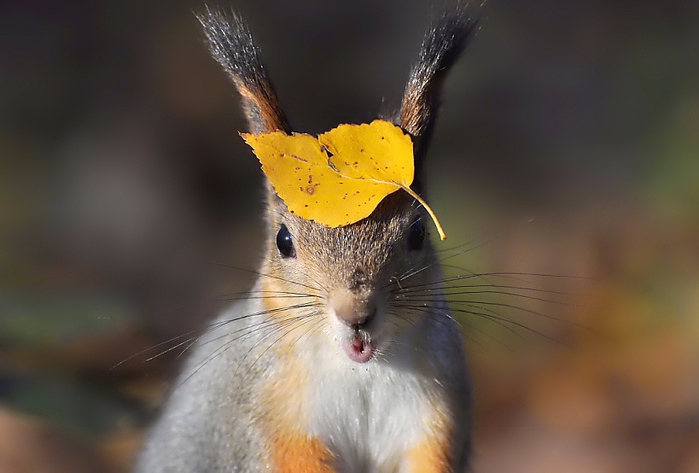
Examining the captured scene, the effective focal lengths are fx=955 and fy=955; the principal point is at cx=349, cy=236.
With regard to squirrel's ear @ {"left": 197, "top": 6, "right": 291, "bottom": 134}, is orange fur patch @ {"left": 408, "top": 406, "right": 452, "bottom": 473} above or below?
below

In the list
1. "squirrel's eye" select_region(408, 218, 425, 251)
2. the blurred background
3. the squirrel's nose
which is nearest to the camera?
the squirrel's nose

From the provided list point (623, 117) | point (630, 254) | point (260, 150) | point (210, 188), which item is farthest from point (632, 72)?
point (260, 150)

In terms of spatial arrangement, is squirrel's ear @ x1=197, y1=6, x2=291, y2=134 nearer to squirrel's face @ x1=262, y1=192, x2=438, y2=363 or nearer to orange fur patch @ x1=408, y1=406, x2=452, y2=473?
squirrel's face @ x1=262, y1=192, x2=438, y2=363

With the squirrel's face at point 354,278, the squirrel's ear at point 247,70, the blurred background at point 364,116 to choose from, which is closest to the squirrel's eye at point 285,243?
the squirrel's face at point 354,278

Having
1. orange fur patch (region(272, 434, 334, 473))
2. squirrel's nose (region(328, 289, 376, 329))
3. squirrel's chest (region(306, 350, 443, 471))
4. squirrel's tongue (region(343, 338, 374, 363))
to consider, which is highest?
squirrel's nose (region(328, 289, 376, 329))

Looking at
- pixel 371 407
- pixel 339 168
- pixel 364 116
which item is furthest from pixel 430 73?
pixel 364 116

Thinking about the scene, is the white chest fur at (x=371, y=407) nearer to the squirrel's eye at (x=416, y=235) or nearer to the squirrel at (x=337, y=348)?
the squirrel at (x=337, y=348)

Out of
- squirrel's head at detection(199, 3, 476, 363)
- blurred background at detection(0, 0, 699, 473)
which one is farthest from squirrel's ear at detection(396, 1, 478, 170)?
blurred background at detection(0, 0, 699, 473)

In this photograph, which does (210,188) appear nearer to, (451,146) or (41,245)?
(41,245)
